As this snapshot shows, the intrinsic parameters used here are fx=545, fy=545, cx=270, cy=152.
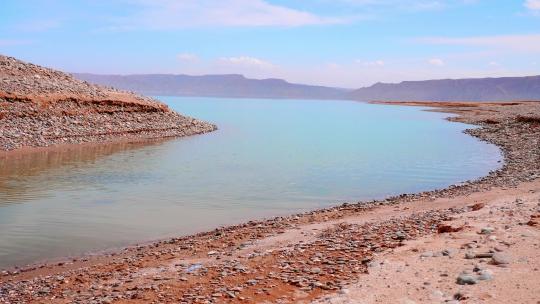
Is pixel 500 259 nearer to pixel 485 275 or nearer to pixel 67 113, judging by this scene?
pixel 485 275

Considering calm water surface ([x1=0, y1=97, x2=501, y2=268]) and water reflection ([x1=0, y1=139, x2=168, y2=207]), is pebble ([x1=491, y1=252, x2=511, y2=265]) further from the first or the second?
water reflection ([x1=0, y1=139, x2=168, y2=207])

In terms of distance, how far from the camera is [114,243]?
13820 millimetres

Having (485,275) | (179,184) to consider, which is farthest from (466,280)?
(179,184)

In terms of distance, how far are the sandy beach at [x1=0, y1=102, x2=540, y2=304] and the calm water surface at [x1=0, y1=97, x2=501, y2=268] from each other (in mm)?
2042

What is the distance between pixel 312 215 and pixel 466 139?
118 feet

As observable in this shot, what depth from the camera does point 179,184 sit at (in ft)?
75.2

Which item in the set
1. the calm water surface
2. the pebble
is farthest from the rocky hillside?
the pebble

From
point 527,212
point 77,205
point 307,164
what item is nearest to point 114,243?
point 77,205

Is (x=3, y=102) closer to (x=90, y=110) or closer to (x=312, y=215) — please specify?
(x=90, y=110)

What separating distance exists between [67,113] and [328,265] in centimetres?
3597

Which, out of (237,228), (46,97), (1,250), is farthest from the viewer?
(46,97)

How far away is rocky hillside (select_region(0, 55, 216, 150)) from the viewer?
120ft

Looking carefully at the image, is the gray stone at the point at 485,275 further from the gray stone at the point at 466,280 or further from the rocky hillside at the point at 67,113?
the rocky hillside at the point at 67,113

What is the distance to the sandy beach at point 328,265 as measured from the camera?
8062 millimetres
